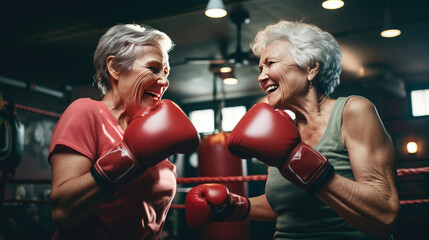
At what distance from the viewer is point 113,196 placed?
113 cm

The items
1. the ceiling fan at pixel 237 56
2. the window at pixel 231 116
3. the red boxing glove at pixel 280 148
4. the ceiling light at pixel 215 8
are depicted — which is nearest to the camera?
the red boxing glove at pixel 280 148

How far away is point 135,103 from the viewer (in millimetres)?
1269

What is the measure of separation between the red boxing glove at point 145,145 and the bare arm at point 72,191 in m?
0.04

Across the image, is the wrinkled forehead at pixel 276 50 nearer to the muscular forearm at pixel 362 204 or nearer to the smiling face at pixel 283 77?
the smiling face at pixel 283 77

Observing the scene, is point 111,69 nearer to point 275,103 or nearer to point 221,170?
point 275,103

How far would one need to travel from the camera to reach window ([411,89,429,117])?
686cm

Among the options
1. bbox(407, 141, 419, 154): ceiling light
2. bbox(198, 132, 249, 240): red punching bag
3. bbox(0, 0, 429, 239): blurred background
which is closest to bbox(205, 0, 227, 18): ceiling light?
bbox(0, 0, 429, 239): blurred background

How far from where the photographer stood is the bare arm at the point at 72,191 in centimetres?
99

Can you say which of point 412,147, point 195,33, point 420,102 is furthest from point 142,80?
point 420,102

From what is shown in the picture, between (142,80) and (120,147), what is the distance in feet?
1.03

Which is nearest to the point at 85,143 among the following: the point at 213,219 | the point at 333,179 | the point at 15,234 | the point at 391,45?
the point at 213,219

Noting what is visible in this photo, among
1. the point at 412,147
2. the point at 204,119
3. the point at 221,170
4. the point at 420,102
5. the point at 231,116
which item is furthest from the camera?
the point at 204,119

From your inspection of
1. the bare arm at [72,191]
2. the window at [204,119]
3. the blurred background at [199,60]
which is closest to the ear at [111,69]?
the bare arm at [72,191]

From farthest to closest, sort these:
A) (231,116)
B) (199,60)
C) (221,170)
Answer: (231,116), (221,170), (199,60)
